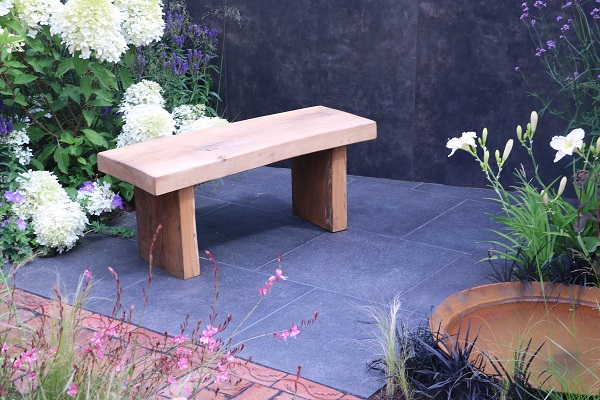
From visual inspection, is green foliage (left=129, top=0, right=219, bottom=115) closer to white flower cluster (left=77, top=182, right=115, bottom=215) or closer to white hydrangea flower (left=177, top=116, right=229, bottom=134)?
white hydrangea flower (left=177, top=116, right=229, bottom=134)

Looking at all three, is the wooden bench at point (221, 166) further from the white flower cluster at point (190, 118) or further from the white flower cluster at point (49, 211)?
the white flower cluster at point (190, 118)

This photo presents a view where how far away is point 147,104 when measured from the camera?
206 inches

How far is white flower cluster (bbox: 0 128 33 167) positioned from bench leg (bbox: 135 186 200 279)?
909mm

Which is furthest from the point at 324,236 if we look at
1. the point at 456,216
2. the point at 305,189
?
the point at 456,216

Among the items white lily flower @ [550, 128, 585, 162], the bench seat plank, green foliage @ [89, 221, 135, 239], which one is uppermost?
white lily flower @ [550, 128, 585, 162]

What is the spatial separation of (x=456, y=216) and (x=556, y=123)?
3.00ft

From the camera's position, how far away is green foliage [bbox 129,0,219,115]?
5918 millimetres

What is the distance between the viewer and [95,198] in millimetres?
4969

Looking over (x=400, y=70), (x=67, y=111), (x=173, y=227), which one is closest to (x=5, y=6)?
(x=67, y=111)

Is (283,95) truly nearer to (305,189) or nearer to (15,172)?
(305,189)

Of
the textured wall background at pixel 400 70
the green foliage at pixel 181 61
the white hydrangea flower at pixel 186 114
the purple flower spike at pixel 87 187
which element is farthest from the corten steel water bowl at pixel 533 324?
the green foliage at pixel 181 61

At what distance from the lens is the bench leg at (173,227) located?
424 centimetres

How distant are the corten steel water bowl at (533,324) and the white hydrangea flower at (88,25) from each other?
8.32 ft

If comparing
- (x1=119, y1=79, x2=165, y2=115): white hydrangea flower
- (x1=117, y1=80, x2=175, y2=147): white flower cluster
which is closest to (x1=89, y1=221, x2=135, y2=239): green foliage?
(x1=117, y1=80, x2=175, y2=147): white flower cluster
